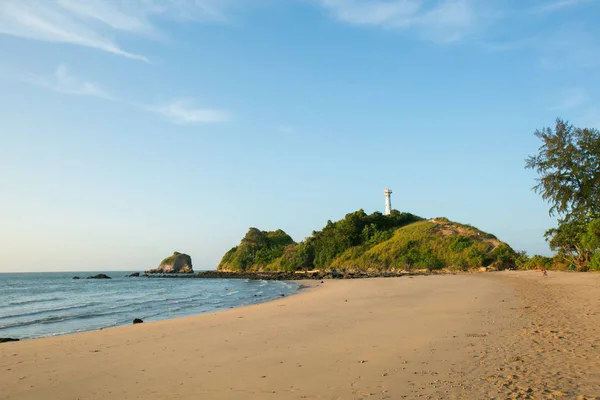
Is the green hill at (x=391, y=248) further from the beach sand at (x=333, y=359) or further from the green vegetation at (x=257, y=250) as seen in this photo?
the beach sand at (x=333, y=359)

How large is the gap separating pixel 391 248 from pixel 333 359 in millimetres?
67507

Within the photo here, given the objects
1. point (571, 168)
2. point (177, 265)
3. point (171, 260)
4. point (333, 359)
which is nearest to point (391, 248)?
point (571, 168)

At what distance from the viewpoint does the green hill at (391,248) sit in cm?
6469

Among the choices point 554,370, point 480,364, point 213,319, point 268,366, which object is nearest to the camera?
point 554,370

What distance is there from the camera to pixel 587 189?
32.9 m

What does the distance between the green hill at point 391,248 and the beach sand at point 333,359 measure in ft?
172

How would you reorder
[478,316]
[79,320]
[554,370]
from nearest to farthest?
1. [554,370]
2. [478,316]
3. [79,320]

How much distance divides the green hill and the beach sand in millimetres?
52302

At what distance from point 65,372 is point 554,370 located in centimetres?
952

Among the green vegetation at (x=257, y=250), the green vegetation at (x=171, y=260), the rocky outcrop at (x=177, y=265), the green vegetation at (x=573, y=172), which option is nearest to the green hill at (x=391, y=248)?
the green vegetation at (x=257, y=250)

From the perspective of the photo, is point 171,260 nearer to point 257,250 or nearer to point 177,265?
point 177,265

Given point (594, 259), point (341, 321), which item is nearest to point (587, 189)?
point (594, 259)

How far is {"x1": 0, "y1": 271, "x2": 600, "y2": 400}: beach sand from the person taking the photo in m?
6.79

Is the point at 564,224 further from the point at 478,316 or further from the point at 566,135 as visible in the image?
the point at 478,316
